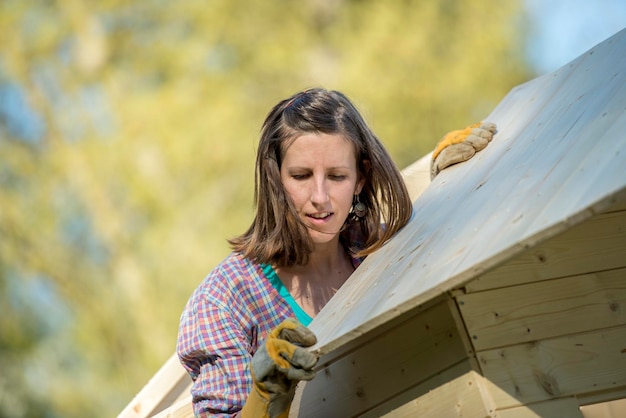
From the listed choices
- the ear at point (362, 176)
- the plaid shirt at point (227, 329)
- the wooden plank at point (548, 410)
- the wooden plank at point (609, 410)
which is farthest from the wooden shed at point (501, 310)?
the wooden plank at point (609, 410)

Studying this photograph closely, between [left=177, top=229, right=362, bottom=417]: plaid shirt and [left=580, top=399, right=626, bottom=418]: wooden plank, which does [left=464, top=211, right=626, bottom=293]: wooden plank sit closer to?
[left=177, top=229, right=362, bottom=417]: plaid shirt

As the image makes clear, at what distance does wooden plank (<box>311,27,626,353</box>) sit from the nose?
0.24 metres

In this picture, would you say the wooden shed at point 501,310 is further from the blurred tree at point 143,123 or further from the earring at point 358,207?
the blurred tree at point 143,123

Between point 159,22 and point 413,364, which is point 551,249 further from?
point 159,22

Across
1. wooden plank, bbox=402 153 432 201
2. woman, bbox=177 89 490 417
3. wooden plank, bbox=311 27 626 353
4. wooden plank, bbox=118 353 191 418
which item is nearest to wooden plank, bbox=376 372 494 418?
wooden plank, bbox=311 27 626 353

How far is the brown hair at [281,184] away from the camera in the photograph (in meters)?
3.09

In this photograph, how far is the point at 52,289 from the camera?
13.2 m

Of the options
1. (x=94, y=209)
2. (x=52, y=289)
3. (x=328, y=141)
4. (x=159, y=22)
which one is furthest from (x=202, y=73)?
(x=328, y=141)

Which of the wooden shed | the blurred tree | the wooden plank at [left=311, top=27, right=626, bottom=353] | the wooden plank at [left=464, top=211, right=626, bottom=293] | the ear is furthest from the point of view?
the blurred tree

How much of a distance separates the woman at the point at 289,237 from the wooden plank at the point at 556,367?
76cm

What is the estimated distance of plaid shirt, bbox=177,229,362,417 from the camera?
2844 millimetres

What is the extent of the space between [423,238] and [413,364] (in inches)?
13.4

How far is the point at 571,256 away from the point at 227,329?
1011 millimetres

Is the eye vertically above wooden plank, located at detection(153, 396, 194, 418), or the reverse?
the eye
